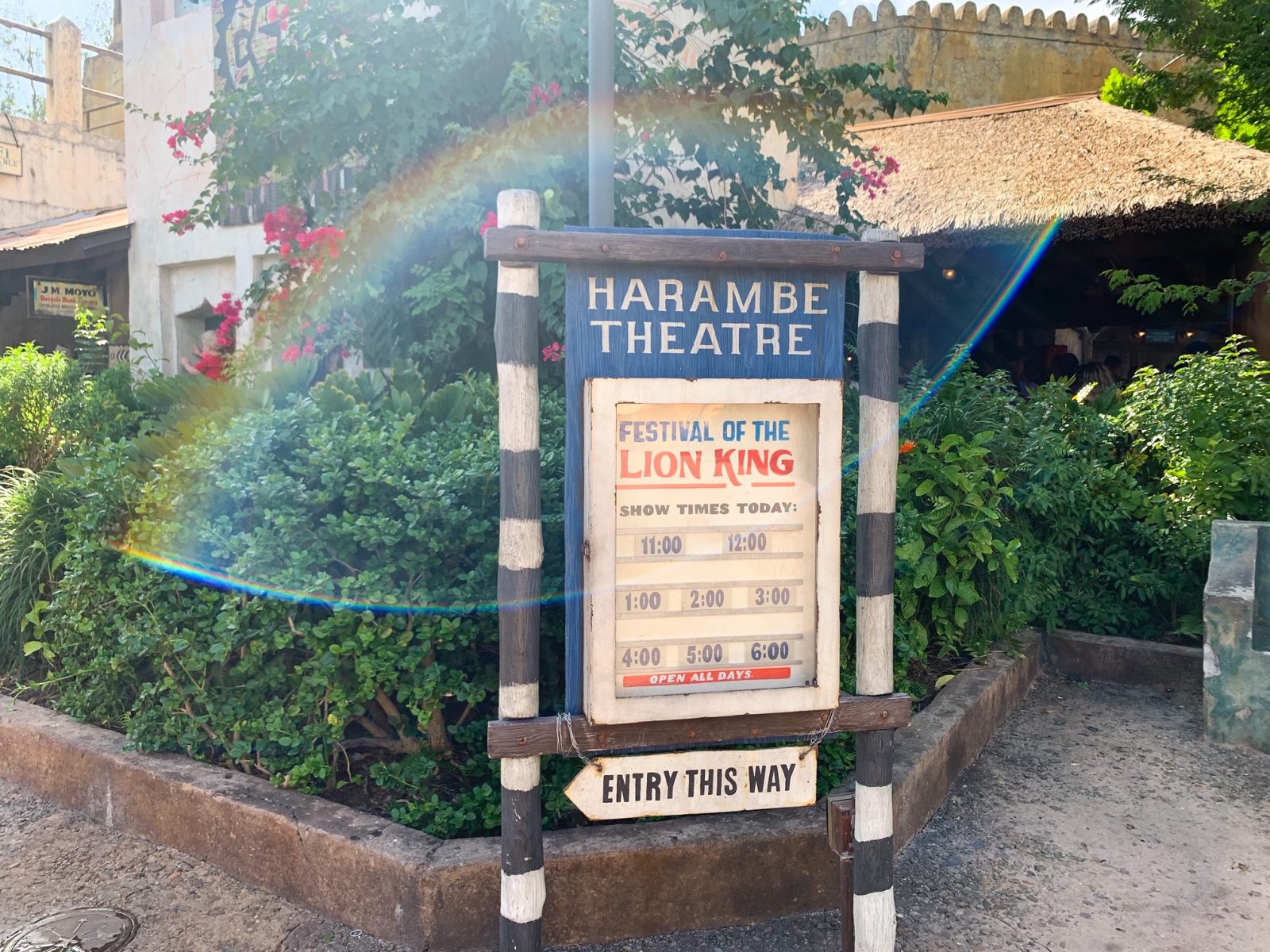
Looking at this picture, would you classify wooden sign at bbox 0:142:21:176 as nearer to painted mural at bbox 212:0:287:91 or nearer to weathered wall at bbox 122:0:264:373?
weathered wall at bbox 122:0:264:373

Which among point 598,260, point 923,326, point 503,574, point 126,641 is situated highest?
point 923,326

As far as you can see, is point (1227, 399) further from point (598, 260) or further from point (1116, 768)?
point (598, 260)

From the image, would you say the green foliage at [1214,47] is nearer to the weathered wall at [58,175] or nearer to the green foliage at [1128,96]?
the green foliage at [1128,96]

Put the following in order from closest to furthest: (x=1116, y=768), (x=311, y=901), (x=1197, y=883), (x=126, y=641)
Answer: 1. (x=311, y=901)
2. (x=1197, y=883)
3. (x=126, y=641)
4. (x=1116, y=768)

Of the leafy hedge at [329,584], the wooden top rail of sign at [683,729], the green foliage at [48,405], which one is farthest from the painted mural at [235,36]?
the wooden top rail of sign at [683,729]

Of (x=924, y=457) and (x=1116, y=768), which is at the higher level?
(x=924, y=457)

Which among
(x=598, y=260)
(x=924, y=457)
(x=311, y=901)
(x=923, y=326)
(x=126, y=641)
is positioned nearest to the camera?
(x=598, y=260)

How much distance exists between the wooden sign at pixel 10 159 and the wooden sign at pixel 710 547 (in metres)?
17.6

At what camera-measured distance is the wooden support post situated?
8.46 feet

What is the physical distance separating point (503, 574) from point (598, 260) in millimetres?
840

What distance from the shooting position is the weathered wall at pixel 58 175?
641 inches

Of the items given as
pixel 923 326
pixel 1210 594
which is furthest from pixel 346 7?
pixel 923 326

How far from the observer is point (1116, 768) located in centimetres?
425

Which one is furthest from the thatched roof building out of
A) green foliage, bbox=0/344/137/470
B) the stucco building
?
the stucco building
